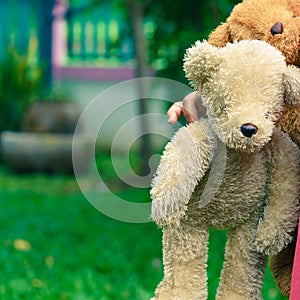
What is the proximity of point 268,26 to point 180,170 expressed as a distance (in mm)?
498

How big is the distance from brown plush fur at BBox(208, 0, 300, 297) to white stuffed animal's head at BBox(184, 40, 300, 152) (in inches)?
2.7

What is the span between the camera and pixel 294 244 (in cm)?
219

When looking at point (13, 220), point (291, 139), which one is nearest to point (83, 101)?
point (13, 220)

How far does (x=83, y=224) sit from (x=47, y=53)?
16.3 ft

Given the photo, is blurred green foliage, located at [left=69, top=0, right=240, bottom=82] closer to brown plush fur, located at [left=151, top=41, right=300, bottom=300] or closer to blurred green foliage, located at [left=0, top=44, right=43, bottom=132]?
brown plush fur, located at [left=151, top=41, right=300, bottom=300]

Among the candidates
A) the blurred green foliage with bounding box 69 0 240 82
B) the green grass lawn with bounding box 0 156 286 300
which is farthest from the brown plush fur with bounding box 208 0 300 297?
the blurred green foliage with bounding box 69 0 240 82

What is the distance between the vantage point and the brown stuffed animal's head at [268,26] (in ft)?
7.03

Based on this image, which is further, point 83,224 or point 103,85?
point 103,85

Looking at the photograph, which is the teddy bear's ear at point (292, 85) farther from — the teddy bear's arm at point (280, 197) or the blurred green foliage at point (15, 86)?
the blurred green foliage at point (15, 86)

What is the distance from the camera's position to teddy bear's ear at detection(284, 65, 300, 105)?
2.04 metres

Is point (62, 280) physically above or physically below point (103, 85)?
below

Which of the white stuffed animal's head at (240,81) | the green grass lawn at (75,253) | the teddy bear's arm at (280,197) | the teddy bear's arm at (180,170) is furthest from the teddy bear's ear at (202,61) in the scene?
the green grass lawn at (75,253)

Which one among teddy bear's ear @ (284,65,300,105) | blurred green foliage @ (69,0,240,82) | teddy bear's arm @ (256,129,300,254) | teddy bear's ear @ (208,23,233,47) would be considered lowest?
teddy bear's arm @ (256,129,300,254)

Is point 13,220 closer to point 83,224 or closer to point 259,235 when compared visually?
point 83,224
